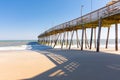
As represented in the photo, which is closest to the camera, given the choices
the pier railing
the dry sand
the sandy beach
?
the sandy beach

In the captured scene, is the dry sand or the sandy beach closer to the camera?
the sandy beach

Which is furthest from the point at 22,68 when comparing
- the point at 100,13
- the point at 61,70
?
the point at 100,13

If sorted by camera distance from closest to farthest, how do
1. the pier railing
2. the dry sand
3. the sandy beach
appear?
the sandy beach
the dry sand
the pier railing

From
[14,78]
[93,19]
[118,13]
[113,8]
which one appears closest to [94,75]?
[14,78]

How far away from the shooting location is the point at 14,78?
6.78 meters

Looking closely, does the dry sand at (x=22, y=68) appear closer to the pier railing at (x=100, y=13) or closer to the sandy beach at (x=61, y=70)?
the sandy beach at (x=61, y=70)

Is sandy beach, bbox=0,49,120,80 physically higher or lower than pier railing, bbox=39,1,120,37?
lower

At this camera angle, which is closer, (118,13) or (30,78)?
(30,78)

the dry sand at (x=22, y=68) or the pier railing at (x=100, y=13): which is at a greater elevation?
the pier railing at (x=100, y=13)

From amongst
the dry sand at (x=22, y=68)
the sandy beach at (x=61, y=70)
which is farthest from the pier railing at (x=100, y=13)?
the dry sand at (x=22, y=68)

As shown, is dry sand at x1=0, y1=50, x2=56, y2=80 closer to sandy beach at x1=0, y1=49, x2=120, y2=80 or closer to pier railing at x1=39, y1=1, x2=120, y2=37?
sandy beach at x1=0, y1=49, x2=120, y2=80

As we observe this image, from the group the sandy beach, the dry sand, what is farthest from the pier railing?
the dry sand

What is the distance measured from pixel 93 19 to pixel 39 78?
44.8 feet

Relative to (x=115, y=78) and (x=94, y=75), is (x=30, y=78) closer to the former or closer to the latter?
(x=94, y=75)
